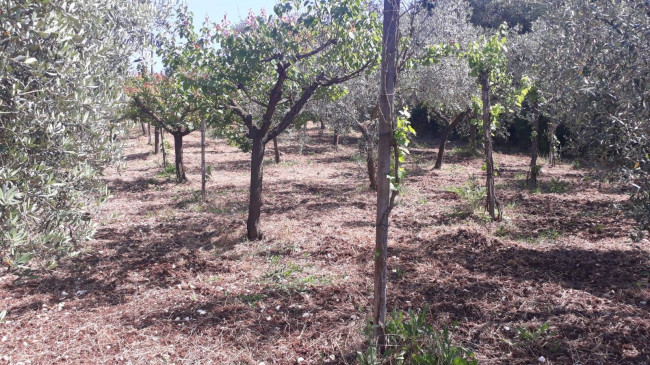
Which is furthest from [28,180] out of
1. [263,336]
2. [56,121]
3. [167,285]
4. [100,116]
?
[167,285]

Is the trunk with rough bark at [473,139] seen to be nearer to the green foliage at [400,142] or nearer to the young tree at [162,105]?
the young tree at [162,105]

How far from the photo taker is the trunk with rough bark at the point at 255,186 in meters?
7.75

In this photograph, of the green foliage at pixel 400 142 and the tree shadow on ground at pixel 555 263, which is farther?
the tree shadow on ground at pixel 555 263

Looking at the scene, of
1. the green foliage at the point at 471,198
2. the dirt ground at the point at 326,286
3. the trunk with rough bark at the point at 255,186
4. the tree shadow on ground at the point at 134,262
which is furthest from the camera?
the green foliage at the point at 471,198

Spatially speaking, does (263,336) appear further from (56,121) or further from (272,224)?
(272,224)

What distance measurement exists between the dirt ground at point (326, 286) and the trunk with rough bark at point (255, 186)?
25 cm

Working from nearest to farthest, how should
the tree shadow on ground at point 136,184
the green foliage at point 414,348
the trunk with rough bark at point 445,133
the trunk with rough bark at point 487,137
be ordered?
the green foliage at point 414,348, the trunk with rough bark at point 487,137, the tree shadow on ground at point 136,184, the trunk with rough bark at point 445,133

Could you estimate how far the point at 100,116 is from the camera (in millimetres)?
3807

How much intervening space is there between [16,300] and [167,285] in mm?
1716

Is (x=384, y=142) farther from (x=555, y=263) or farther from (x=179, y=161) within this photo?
(x=179, y=161)

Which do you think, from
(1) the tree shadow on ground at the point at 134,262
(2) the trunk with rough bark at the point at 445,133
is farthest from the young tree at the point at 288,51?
(2) the trunk with rough bark at the point at 445,133

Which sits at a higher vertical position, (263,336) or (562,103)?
(562,103)

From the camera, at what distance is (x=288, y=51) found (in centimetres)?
677

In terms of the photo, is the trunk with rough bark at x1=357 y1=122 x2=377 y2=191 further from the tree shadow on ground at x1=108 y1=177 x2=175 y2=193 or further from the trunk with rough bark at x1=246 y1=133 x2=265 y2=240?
the tree shadow on ground at x1=108 y1=177 x2=175 y2=193
